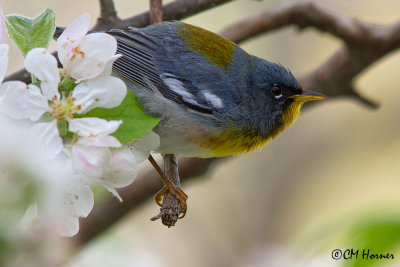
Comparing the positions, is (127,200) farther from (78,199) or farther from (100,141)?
(100,141)

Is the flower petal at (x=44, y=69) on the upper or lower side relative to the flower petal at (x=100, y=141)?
upper

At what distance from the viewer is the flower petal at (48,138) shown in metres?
0.77

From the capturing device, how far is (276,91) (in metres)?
2.43

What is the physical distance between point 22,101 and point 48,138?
0.09m

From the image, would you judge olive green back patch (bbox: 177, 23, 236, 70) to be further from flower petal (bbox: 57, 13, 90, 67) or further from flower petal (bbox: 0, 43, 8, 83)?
flower petal (bbox: 0, 43, 8, 83)

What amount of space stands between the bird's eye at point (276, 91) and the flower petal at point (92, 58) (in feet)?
4.88

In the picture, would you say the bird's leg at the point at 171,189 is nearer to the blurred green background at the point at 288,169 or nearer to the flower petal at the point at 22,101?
the flower petal at the point at 22,101

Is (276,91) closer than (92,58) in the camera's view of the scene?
No

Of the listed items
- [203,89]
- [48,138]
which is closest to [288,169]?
[203,89]

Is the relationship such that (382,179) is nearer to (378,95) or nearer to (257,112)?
(378,95)

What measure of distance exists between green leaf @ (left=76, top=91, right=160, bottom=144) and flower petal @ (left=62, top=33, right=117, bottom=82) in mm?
75

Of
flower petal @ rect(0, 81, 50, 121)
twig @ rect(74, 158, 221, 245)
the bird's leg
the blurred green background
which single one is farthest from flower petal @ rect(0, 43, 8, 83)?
the blurred green background

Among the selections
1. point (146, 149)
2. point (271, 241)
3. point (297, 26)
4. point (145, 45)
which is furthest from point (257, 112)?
point (271, 241)

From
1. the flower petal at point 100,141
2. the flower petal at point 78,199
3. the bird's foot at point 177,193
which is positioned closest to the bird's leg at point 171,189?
the bird's foot at point 177,193
